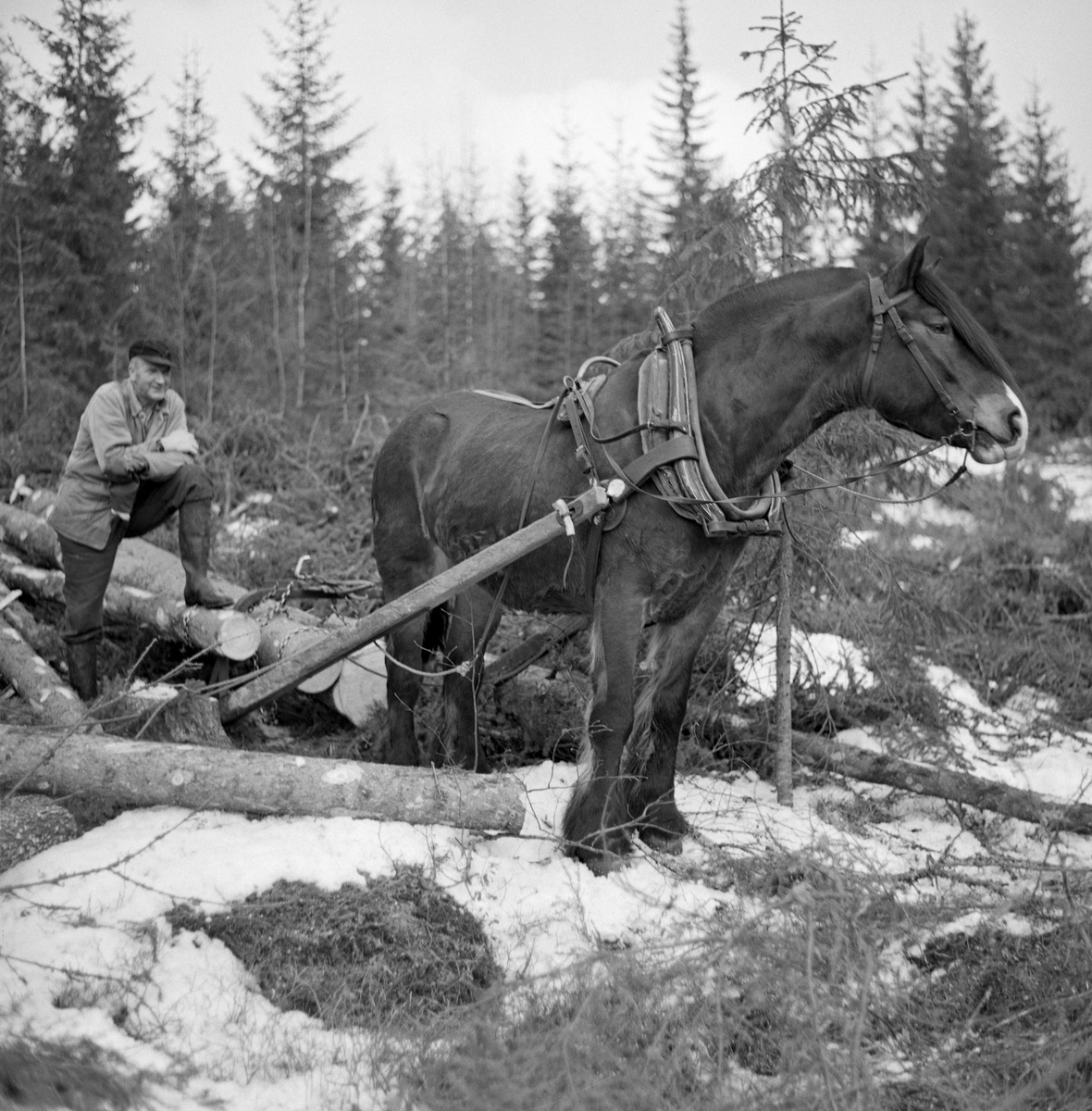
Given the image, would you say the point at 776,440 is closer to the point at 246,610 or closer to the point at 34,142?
the point at 246,610

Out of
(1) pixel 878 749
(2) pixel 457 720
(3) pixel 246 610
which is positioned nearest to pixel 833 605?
(1) pixel 878 749

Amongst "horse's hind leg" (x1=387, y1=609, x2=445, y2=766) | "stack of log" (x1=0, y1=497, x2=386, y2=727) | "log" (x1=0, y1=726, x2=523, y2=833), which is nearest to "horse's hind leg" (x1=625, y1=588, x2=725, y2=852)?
"log" (x1=0, y1=726, x2=523, y2=833)

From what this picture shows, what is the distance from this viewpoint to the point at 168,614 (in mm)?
6359

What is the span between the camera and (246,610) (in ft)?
20.2

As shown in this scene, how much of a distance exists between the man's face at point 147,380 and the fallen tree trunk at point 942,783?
422cm

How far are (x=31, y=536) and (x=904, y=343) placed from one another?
6758 millimetres

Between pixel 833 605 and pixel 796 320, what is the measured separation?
3.81 metres

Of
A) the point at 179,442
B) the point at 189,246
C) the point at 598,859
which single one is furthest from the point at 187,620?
the point at 189,246

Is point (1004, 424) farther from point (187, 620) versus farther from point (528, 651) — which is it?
point (187, 620)

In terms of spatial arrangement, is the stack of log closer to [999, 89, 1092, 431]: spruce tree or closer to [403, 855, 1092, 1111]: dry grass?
[403, 855, 1092, 1111]: dry grass

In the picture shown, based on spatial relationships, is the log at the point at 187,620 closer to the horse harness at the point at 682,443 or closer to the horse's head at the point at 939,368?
the horse harness at the point at 682,443

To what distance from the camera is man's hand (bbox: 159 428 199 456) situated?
573cm

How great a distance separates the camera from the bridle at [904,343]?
12.3 feet

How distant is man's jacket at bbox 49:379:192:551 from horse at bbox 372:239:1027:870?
1843 millimetres
